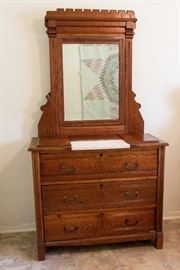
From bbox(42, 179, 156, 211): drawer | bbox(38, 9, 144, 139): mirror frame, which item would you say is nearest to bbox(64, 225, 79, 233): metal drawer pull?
bbox(42, 179, 156, 211): drawer

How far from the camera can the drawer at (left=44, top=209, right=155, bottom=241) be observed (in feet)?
7.19

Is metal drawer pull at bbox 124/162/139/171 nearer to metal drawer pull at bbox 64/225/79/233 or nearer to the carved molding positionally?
metal drawer pull at bbox 64/225/79/233

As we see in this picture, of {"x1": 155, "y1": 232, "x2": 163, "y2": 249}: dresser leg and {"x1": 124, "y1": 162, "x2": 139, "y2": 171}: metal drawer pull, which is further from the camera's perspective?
{"x1": 155, "y1": 232, "x2": 163, "y2": 249}: dresser leg

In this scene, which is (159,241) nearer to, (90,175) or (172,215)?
(172,215)

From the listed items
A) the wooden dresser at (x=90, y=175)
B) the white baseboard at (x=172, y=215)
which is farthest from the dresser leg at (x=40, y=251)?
the white baseboard at (x=172, y=215)

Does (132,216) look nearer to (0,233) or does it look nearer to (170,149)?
(170,149)

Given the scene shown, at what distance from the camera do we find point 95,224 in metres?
2.23

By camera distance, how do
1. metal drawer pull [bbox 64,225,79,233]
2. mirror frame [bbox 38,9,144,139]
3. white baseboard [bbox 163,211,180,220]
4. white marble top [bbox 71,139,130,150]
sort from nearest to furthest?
white marble top [bbox 71,139,130,150], metal drawer pull [bbox 64,225,79,233], mirror frame [bbox 38,9,144,139], white baseboard [bbox 163,211,180,220]

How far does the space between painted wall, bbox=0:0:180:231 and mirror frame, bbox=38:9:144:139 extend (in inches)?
5.0

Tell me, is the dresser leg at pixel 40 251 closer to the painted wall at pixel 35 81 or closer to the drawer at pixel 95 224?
the drawer at pixel 95 224

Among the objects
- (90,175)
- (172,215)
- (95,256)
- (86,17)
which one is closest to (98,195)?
(90,175)

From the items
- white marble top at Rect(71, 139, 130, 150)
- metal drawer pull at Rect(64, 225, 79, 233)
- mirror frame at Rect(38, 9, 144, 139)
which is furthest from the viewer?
mirror frame at Rect(38, 9, 144, 139)

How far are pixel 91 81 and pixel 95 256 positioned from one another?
133 cm

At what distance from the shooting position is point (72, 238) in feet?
7.32
